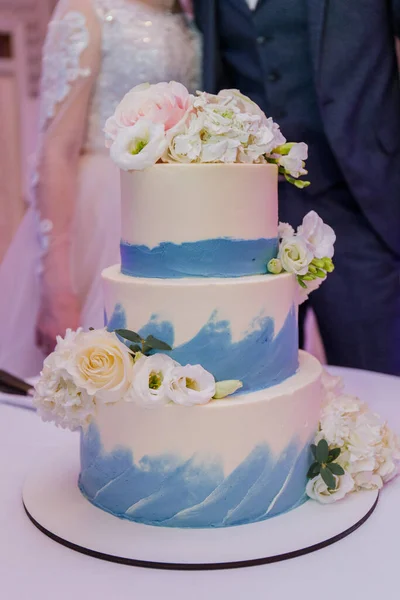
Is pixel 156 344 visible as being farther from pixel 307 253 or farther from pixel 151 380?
pixel 307 253

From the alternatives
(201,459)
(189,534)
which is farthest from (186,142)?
(189,534)

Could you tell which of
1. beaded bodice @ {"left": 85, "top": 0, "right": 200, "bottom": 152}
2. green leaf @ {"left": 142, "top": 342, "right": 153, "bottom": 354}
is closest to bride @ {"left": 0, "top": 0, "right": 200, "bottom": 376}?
beaded bodice @ {"left": 85, "top": 0, "right": 200, "bottom": 152}

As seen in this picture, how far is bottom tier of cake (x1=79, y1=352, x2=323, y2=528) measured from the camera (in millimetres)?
1072

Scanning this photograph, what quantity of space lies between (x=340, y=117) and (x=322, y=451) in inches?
40.1

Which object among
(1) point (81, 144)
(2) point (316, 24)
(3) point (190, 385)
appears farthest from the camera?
(1) point (81, 144)

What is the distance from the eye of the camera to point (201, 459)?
3.53 ft

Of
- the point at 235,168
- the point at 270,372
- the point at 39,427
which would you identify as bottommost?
the point at 39,427

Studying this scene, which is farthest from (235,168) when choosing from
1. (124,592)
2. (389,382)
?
(389,382)

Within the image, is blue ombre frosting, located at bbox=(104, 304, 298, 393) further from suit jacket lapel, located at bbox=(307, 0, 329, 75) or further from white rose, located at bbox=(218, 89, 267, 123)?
suit jacket lapel, located at bbox=(307, 0, 329, 75)

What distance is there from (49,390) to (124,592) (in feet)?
0.97

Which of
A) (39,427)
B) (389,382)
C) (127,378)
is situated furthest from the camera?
(389,382)

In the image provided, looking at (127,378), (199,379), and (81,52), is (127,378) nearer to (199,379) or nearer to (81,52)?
(199,379)

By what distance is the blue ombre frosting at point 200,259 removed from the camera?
1.10m

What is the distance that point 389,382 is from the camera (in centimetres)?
177
